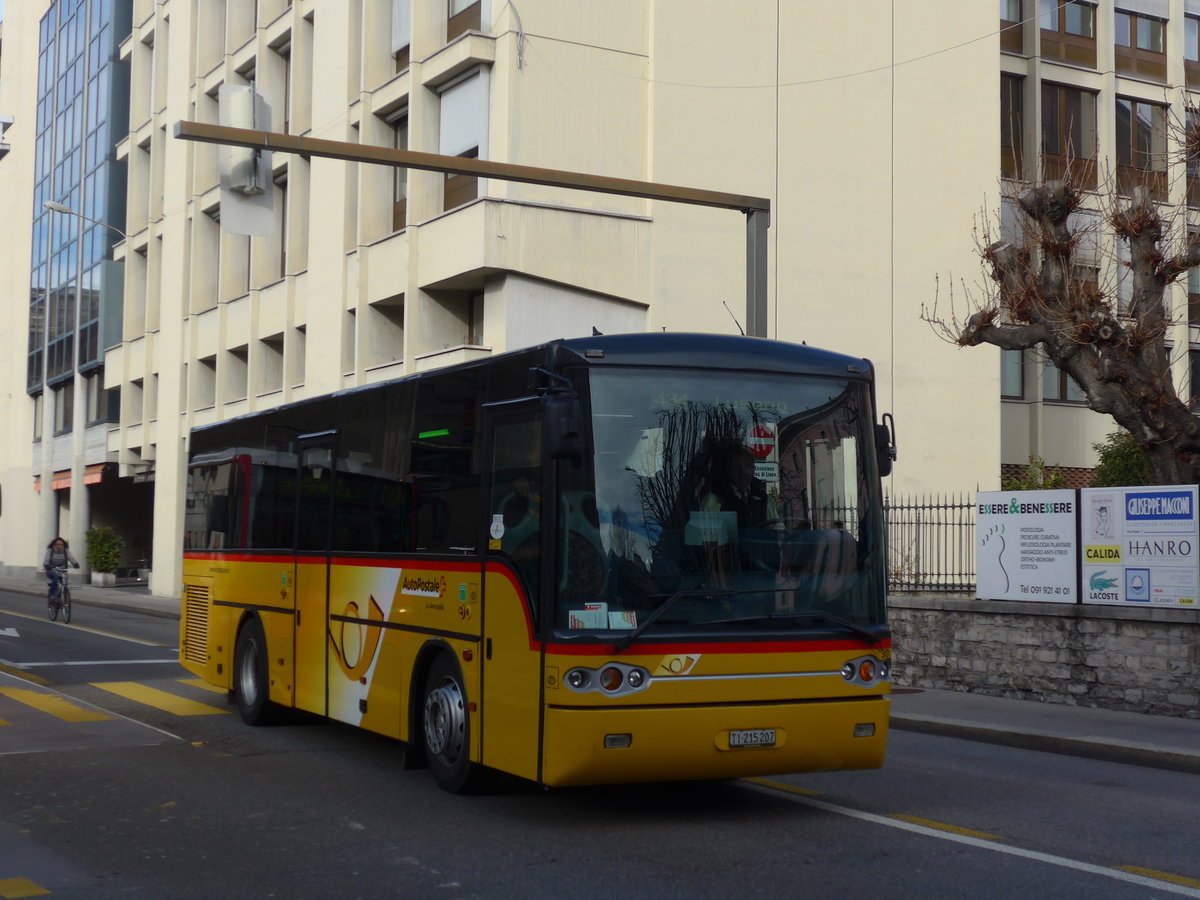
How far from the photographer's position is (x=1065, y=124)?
33406mm

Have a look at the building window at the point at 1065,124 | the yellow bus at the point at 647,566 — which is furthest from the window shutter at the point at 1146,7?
the yellow bus at the point at 647,566

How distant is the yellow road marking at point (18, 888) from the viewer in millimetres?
6785

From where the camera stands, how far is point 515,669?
337 inches

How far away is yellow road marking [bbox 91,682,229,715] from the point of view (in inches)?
560

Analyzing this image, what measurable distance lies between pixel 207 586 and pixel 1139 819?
9.36 metres

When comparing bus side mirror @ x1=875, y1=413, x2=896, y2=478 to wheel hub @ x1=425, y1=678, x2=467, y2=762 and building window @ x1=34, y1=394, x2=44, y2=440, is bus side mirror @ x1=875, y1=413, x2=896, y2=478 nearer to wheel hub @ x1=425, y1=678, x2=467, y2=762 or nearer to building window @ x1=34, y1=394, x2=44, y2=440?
wheel hub @ x1=425, y1=678, x2=467, y2=762

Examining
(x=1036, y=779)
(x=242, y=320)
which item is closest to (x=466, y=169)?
(x=1036, y=779)

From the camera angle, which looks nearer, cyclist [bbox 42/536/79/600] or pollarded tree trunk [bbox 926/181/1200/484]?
pollarded tree trunk [bbox 926/181/1200/484]

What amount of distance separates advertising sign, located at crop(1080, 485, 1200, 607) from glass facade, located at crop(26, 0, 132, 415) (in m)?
36.1

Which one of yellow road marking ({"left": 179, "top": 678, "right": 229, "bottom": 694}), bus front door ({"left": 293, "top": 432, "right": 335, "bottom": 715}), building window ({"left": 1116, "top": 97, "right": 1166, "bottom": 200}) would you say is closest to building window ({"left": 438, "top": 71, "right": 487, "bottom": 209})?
yellow road marking ({"left": 179, "top": 678, "right": 229, "bottom": 694})

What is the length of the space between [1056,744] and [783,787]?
3.90 m

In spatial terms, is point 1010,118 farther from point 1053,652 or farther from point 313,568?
point 313,568

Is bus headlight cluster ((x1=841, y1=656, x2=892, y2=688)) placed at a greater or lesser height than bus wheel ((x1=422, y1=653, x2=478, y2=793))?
greater

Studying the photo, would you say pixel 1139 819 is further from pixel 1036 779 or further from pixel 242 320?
pixel 242 320
